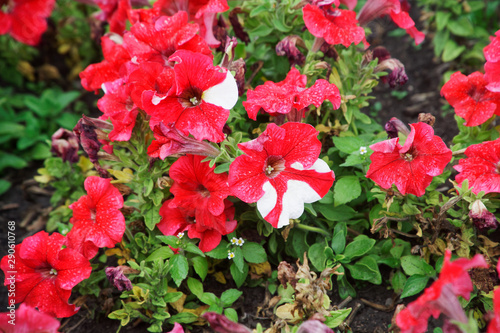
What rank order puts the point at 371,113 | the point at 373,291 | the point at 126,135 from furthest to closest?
1. the point at 371,113
2. the point at 373,291
3. the point at 126,135

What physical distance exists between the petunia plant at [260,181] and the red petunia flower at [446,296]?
0.06 metres

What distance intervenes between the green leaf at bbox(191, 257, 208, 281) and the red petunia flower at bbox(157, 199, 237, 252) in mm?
77

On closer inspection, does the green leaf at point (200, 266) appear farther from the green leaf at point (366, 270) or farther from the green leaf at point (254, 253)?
the green leaf at point (366, 270)

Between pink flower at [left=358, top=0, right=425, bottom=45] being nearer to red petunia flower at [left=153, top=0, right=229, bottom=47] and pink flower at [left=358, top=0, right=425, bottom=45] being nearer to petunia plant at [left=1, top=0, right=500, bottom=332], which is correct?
petunia plant at [left=1, top=0, right=500, bottom=332]

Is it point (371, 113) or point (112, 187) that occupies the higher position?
point (112, 187)

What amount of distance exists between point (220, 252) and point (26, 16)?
2.00m

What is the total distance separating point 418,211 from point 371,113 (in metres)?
1.22

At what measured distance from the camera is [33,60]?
11.5 ft

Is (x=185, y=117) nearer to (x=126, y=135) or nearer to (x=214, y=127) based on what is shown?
(x=214, y=127)

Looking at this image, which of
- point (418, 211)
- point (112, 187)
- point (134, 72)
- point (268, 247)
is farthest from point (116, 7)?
point (418, 211)

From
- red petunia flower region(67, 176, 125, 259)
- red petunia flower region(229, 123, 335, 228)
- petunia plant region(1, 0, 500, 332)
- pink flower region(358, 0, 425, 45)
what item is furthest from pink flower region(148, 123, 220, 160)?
pink flower region(358, 0, 425, 45)

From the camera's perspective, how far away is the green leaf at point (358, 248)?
1787 mm

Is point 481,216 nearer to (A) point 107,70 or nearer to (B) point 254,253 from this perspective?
(B) point 254,253

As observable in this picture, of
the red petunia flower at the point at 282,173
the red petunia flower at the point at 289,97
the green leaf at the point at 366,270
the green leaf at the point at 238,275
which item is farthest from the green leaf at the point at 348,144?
the green leaf at the point at 238,275
